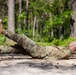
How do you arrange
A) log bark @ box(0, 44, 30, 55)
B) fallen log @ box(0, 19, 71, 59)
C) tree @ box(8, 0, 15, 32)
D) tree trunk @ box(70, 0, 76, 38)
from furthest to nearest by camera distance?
tree @ box(8, 0, 15, 32) < tree trunk @ box(70, 0, 76, 38) < log bark @ box(0, 44, 30, 55) < fallen log @ box(0, 19, 71, 59)

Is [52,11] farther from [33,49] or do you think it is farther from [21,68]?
[21,68]

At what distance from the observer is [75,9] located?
12.7 m

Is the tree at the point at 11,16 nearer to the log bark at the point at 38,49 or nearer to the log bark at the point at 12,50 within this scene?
the log bark at the point at 12,50

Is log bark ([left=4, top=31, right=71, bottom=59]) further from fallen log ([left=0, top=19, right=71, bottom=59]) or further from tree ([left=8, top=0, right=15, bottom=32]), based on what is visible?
tree ([left=8, top=0, right=15, bottom=32])

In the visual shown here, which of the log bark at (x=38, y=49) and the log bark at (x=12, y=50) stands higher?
the log bark at (x=38, y=49)

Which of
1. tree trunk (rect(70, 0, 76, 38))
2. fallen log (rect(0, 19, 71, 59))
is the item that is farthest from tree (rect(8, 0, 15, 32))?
fallen log (rect(0, 19, 71, 59))

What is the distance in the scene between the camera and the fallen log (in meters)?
7.01

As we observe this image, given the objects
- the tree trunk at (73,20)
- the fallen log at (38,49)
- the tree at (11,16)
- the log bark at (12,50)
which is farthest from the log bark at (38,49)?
the tree at (11,16)

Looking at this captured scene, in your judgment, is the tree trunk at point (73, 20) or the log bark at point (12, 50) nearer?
the log bark at point (12, 50)

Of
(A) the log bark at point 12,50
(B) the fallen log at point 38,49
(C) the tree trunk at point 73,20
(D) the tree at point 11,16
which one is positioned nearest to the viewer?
(B) the fallen log at point 38,49

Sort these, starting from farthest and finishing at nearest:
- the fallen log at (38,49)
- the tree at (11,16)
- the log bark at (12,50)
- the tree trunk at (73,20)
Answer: the tree at (11,16) < the tree trunk at (73,20) < the log bark at (12,50) < the fallen log at (38,49)

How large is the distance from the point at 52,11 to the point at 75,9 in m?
1.14

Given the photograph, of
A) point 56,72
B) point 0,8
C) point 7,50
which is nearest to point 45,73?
point 56,72

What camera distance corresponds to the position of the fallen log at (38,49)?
7.01 m
